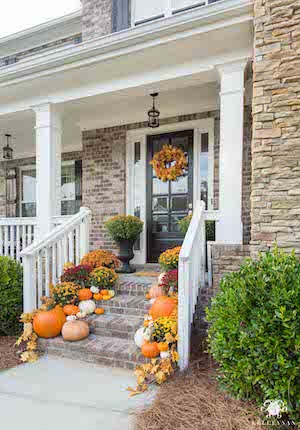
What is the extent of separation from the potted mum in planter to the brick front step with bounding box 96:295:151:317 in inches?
53.7

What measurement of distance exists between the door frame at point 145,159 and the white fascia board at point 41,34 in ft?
11.4

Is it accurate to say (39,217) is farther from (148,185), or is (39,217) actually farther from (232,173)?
(232,173)

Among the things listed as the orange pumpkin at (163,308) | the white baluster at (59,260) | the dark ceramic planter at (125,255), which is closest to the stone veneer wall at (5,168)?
the dark ceramic planter at (125,255)

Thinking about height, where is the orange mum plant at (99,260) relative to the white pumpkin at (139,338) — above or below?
above

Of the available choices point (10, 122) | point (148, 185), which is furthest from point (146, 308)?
point (10, 122)

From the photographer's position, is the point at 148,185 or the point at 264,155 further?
the point at 148,185

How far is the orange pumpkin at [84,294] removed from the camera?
3.76 metres

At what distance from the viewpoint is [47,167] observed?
4.80 meters

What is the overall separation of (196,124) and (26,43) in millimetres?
5493

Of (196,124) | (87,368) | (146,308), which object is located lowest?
(87,368)

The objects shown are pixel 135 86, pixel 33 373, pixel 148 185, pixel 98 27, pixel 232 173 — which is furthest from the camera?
pixel 98 27

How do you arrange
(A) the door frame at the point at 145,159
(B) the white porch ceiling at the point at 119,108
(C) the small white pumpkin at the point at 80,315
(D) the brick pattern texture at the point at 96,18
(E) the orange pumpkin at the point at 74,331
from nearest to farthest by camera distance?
1. (E) the orange pumpkin at the point at 74,331
2. (C) the small white pumpkin at the point at 80,315
3. (B) the white porch ceiling at the point at 119,108
4. (A) the door frame at the point at 145,159
5. (D) the brick pattern texture at the point at 96,18

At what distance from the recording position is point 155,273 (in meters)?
4.88

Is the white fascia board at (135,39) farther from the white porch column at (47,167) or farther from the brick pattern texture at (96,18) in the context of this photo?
the brick pattern texture at (96,18)
